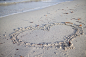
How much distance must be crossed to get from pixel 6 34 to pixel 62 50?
208 centimetres

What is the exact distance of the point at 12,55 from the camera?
1.79 m

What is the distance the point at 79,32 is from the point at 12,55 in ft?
7.40

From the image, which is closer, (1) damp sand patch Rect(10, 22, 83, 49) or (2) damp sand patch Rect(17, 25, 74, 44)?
(1) damp sand patch Rect(10, 22, 83, 49)

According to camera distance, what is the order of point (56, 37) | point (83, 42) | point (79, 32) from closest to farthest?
point (83, 42)
point (56, 37)
point (79, 32)

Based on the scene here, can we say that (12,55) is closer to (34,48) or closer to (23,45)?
(23,45)

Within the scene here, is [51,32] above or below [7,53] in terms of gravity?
above

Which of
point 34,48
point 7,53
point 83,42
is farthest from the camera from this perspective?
point 83,42

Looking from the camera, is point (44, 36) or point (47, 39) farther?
point (44, 36)

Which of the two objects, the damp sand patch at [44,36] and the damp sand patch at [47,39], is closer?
the damp sand patch at [47,39]

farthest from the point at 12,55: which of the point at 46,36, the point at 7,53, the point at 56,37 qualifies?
the point at 56,37

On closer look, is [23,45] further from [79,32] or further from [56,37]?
[79,32]

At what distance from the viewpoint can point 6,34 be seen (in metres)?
2.76

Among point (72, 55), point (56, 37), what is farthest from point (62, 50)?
point (56, 37)

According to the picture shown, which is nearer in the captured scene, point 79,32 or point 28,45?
point 28,45
